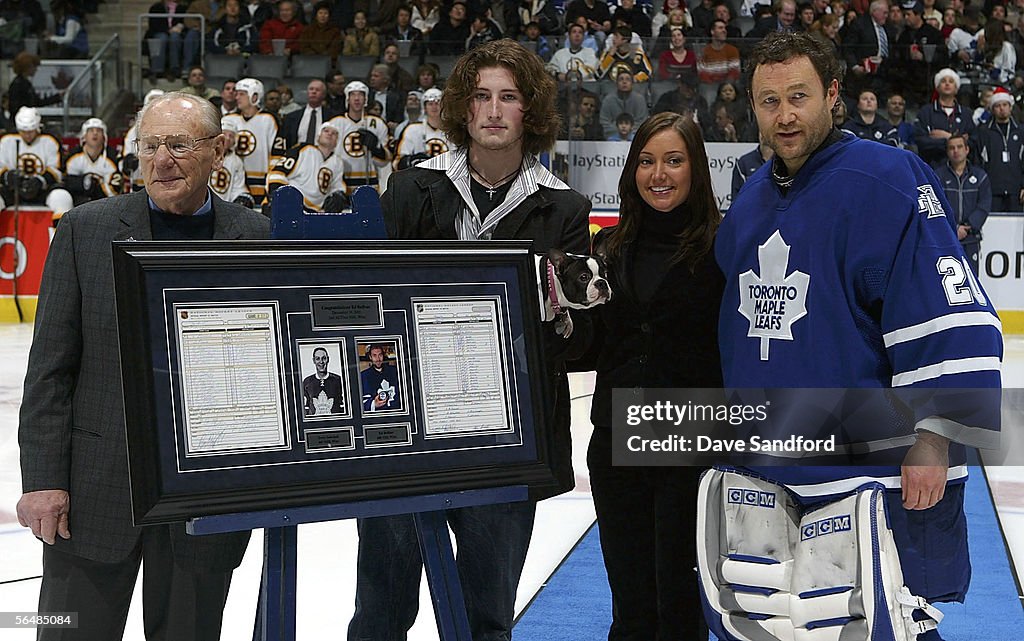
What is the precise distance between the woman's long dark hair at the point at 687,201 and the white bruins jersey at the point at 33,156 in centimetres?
1079

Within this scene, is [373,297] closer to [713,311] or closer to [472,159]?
[472,159]

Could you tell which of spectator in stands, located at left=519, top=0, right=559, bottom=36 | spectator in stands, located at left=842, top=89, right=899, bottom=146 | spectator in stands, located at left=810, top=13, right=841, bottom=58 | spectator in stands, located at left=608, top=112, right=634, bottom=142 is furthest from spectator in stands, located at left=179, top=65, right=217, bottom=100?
spectator in stands, located at left=842, top=89, right=899, bottom=146

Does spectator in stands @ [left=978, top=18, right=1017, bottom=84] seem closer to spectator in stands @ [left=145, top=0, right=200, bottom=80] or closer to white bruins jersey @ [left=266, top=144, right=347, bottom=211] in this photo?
white bruins jersey @ [left=266, top=144, right=347, bottom=211]

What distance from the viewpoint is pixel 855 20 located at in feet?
46.8

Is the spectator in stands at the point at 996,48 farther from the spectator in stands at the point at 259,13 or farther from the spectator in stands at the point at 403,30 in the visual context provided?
the spectator in stands at the point at 259,13

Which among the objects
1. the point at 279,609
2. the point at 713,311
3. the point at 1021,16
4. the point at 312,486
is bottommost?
the point at 279,609

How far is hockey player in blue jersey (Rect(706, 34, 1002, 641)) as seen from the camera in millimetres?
2293

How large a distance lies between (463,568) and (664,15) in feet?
43.3

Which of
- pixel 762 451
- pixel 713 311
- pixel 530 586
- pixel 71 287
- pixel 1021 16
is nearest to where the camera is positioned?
pixel 71 287

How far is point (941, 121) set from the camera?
1168 centimetres

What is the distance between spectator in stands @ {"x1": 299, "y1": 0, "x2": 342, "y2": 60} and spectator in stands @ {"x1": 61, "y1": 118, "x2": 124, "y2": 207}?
353 centimetres

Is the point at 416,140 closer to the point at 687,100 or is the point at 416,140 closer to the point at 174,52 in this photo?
the point at 687,100

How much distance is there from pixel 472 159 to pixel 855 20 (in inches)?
501

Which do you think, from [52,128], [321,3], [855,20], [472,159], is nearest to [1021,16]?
[855,20]
